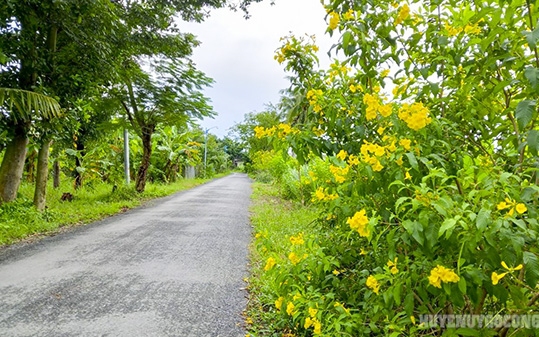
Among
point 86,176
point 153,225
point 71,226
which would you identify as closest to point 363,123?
point 153,225

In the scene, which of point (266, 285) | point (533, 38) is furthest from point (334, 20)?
point (266, 285)

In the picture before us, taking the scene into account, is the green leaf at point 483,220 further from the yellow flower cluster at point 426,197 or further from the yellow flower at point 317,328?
the yellow flower at point 317,328

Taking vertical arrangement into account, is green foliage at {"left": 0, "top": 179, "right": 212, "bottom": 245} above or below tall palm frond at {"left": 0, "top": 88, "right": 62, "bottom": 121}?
below

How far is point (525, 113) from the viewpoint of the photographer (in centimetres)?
108

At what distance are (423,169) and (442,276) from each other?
18.6 inches

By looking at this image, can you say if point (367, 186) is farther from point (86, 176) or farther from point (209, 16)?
point (86, 176)

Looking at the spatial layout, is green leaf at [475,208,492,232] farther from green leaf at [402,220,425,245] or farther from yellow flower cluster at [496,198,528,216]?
green leaf at [402,220,425,245]

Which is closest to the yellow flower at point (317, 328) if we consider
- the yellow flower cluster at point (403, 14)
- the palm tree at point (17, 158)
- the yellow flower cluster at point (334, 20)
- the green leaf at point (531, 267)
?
the green leaf at point (531, 267)

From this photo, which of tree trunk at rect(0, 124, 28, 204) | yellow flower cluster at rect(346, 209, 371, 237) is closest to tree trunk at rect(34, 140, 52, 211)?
tree trunk at rect(0, 124, 28, 204)

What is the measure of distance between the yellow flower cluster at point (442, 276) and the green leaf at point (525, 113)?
521 millimetres

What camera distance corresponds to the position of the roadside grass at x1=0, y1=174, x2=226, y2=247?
5258mm

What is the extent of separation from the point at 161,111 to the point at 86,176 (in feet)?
12.2

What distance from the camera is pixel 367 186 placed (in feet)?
4.72

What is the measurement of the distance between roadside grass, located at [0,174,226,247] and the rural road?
0.52 meters
